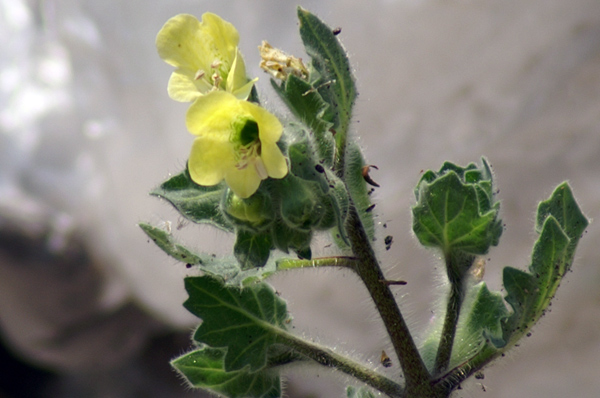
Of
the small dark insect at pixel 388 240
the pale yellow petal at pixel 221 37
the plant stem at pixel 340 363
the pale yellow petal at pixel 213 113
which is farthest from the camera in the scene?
the small dark insect at pixel 388 240

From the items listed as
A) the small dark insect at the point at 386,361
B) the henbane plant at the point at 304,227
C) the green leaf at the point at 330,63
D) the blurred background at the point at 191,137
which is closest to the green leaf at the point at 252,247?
the henbane plant at the point at 304,227

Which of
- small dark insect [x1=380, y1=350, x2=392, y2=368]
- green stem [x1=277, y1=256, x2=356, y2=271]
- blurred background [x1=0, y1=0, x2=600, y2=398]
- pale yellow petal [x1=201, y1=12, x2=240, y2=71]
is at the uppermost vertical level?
blurred background [x1=0, y1=0, x2=600, y2=398]

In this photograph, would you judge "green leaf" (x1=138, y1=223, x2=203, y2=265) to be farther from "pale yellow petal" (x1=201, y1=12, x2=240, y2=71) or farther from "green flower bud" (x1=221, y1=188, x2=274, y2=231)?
"pale yellow petal" (x1=201, y1=12, x2=240, y2=71)

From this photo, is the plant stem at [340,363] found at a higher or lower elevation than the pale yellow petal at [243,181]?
lower

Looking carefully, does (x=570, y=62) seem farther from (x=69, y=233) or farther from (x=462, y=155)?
(x=69, y=233)

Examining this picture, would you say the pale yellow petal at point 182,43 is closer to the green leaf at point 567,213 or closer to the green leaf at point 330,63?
the green leaf at point 330,63

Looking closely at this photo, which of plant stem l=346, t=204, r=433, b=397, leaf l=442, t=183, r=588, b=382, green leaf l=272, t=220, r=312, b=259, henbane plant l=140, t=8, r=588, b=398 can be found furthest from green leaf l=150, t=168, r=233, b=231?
leaf l=442, t=183, r=588, b=382
